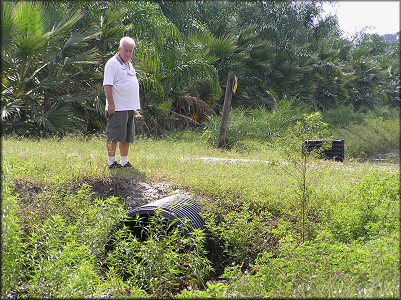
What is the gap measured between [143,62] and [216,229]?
7.64 metres

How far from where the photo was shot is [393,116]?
26141mm

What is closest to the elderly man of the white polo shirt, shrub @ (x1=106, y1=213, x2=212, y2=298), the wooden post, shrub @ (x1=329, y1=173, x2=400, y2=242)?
the white polo shirt

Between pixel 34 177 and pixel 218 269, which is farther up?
pixel 34 177

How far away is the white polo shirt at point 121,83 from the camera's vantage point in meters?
6.04

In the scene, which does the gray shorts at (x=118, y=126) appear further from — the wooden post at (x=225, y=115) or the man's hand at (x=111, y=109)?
the wooden post at (x=225, y=115)

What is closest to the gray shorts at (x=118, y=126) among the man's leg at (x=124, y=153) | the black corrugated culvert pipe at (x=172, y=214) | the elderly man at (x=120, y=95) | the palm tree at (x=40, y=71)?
the elderly man at (x=120, y=95)

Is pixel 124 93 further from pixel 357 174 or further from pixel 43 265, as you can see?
pixel 357 174

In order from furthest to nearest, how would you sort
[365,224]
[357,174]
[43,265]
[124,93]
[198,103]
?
[198,103] < [357,174] < [124,93] < [365,224] < [43,265]

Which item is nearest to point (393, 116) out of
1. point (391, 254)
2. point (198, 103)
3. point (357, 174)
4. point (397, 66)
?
point (397, 66)

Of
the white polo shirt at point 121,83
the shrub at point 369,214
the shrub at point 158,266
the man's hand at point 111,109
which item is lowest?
the shrub at point 158,266

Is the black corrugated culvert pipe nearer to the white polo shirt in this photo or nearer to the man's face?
the white polo shirt

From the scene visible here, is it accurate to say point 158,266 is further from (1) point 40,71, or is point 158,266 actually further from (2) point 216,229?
(1) point 40,71

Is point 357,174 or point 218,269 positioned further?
point 357,174

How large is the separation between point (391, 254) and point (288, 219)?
2.14 m
